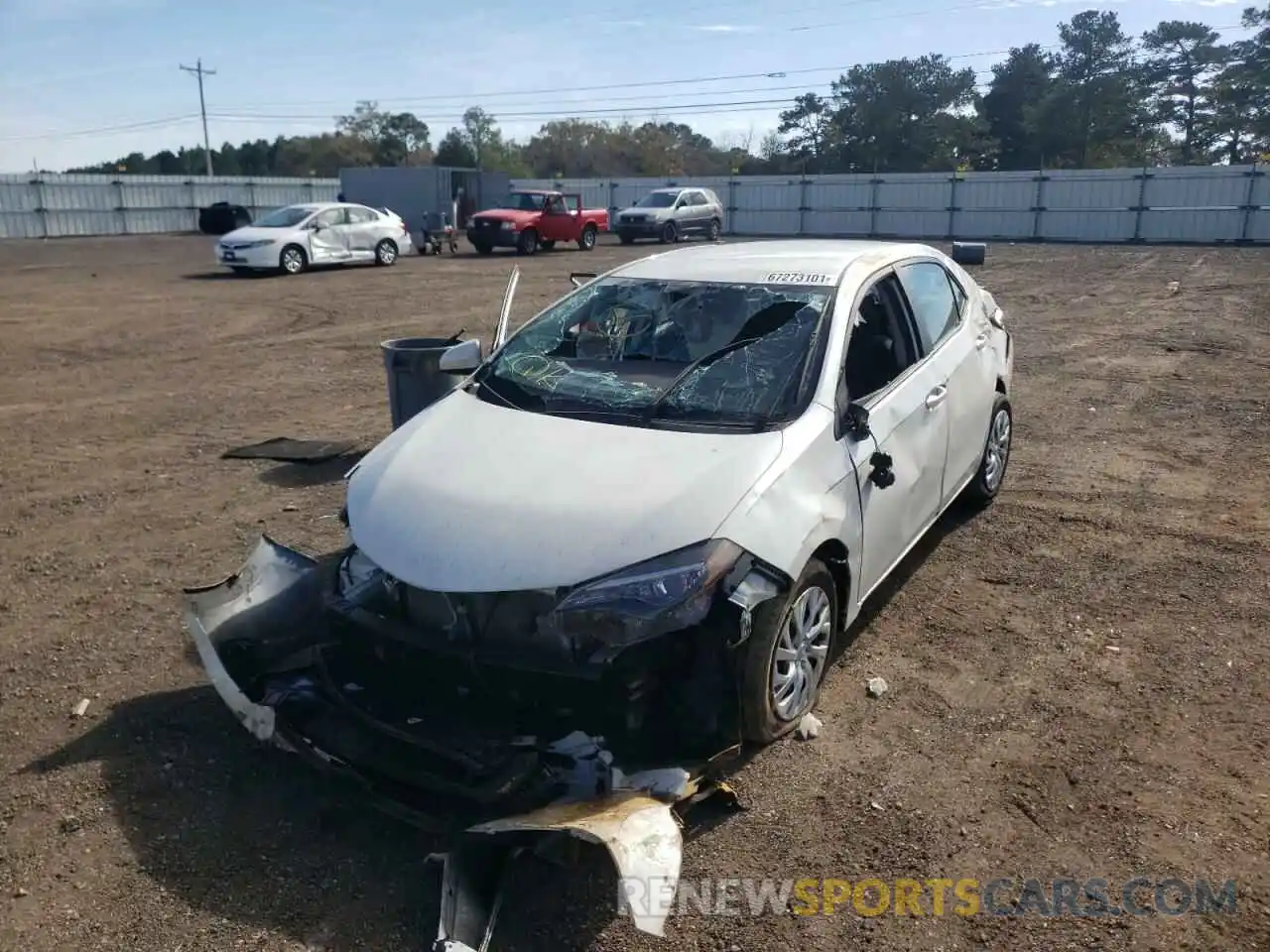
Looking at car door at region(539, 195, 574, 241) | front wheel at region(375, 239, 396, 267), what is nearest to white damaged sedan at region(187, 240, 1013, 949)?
front wheel at region(375, 239, 396, 267)

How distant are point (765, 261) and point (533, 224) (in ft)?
80.2

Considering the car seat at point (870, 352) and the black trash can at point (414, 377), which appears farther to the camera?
the black trash can at point (414, 377)

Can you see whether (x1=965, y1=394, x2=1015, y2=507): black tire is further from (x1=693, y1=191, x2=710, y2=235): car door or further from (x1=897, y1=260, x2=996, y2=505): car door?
(x1=693, y1=191, x2=710, y2=235): car door

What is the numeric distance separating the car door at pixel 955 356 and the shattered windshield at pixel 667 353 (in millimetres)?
896

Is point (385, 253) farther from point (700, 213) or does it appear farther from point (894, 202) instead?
point (894, 202)

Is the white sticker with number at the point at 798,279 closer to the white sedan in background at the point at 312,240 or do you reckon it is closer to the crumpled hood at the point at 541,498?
the crumpled hood at the point at 541,498

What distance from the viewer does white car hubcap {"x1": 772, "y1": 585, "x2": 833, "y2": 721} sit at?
3.50 metres

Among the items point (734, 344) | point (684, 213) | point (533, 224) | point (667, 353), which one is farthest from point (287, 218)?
point (734, 344)

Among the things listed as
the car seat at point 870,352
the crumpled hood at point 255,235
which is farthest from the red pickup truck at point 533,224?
the car seat at point 870,352

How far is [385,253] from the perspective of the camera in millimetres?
24328

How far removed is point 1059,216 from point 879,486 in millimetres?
31558

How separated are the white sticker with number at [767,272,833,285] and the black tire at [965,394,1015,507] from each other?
5.80 feet

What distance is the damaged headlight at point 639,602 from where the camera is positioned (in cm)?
308

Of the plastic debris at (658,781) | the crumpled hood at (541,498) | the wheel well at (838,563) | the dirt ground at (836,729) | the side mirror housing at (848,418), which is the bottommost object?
the dirt ground at (836,729)
